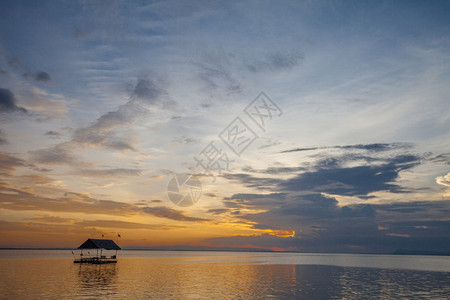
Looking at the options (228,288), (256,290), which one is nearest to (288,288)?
(256,290)

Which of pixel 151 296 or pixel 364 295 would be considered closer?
pixel 151 296

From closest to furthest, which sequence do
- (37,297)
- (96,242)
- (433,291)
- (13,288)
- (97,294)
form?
(37,297)
(97,294)
(13,288)
(433,291)
(96,242)

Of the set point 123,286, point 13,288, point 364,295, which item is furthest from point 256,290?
point 13,288

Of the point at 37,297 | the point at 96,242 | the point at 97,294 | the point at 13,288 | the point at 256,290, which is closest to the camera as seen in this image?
the point at 37,297

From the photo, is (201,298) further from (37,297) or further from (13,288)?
(13,288)

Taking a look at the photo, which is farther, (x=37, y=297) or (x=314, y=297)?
(x=314, y=297)

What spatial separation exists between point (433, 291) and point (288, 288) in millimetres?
23625

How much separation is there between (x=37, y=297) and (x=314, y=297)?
3431 cm

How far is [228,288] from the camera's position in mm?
52031

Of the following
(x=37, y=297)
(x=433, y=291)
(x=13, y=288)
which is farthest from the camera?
(x=433, y=291)

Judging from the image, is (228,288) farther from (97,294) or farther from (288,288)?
(97,294)

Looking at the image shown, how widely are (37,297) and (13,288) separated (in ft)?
34.6

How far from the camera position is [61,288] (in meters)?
48.0

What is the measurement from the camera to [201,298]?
137ft
